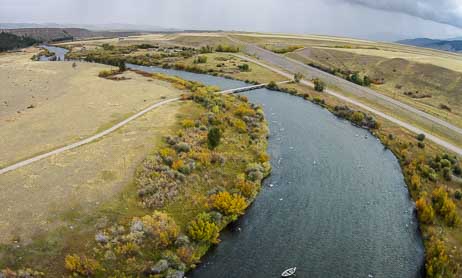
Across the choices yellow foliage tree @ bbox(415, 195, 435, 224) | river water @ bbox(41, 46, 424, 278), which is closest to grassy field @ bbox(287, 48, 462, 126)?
river water @ bbox(41, 46, 424, 278)

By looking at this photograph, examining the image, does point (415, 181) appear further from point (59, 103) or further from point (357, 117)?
point (59, 103)

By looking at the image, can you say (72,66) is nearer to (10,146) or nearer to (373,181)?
(10,146)

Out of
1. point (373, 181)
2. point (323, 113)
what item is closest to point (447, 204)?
point (373, 181)

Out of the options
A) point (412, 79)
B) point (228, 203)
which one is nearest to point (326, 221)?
point (228, 203)

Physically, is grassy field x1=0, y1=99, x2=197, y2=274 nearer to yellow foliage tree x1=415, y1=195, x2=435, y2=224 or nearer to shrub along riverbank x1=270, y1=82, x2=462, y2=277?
shrub along riverbank x1=270, y1=82, x2=462, y2=277

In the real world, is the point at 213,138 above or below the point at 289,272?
above

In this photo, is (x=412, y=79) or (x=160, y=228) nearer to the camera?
(x=160, y=228)
